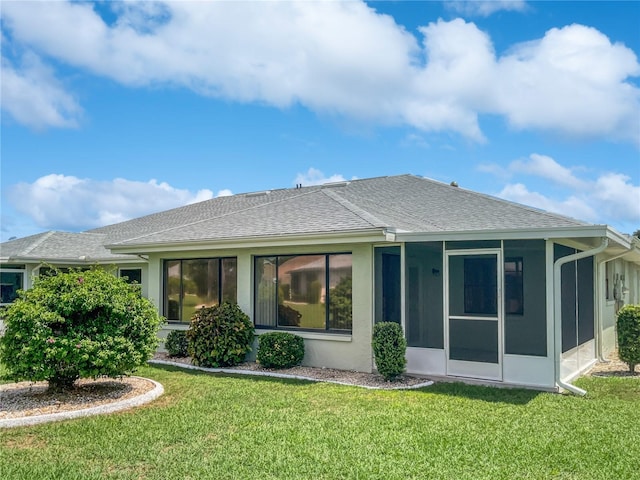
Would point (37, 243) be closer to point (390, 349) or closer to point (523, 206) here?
point (390, 349)

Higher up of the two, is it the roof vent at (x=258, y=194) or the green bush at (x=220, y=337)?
the roof vent at (x=258, y=194)

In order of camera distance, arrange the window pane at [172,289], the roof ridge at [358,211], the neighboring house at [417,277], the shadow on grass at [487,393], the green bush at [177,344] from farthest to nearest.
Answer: the window pane at [172,289] → the green bush at [177,344] → the roof ridge at [358,211] → the neighboring house at [417,277] → the shadow on grass at [487,393]

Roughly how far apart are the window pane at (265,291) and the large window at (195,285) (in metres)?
0.66

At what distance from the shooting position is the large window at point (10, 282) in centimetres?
1748

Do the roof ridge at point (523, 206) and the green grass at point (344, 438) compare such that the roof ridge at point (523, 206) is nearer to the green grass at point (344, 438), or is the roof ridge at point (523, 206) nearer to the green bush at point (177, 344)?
the green grass at point (344, 438)

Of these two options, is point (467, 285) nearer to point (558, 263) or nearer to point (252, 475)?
point (558, 263)

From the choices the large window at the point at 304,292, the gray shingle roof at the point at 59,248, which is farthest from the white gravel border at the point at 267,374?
the gray shingle roof at the point at 59,248

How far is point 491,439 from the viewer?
5.90 meters

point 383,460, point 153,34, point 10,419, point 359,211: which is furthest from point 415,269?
point 153,34

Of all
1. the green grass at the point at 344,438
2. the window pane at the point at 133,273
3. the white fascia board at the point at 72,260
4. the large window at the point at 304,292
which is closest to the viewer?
the green grass at the point at 344,438

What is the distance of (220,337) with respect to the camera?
10922mm

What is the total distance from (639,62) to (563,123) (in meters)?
2.27

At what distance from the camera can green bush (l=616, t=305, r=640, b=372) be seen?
10.4 meters

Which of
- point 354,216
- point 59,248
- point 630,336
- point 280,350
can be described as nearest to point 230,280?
point 280,350
